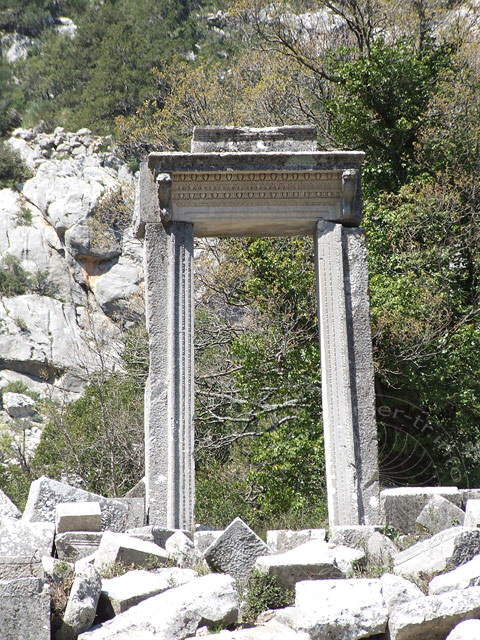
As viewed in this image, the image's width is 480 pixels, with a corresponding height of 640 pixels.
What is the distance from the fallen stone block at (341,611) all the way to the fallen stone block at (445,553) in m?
0.55

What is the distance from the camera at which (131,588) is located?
445cm

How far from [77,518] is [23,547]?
643 mm

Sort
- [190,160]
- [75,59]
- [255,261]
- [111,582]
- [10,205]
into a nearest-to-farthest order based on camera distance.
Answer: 1. [111,582]
2. [190,160]
3. [255,261]
4. [10,205]
5. [75,59]

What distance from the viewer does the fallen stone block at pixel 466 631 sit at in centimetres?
354

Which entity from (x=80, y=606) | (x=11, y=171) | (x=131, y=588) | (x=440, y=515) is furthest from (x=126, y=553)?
(x=11, y=171)

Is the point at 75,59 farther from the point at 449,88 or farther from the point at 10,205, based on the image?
the point at 449,88

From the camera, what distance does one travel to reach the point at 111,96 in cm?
3728

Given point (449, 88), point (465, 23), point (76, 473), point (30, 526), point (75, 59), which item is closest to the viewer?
point (30, 526)

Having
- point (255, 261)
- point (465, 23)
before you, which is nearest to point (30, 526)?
point (255, 261)

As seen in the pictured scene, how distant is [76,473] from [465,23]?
11.2m

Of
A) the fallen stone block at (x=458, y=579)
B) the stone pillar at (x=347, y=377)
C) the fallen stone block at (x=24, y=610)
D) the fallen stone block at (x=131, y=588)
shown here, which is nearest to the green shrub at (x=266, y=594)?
the fallen stone block at (x=131, y=588)

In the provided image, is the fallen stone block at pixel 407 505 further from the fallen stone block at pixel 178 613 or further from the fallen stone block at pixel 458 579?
the fallen stone block at pixel 178 613

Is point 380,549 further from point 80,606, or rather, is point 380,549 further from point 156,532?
point 80,606

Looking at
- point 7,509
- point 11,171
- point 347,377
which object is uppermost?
point 11,171
